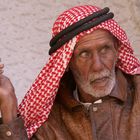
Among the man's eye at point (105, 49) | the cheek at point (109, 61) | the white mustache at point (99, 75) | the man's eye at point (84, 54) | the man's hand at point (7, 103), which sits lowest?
the man's hand at point (7, 103)

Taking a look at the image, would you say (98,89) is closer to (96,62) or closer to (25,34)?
(96,62)

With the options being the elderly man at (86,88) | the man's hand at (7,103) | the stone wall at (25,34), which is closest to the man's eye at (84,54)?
the elderly man at (86,88)

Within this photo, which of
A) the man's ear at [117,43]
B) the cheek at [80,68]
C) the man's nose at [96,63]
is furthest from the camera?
the man's ear at [117,43]

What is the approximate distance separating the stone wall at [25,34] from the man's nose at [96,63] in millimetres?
2429

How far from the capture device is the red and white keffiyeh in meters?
3.08

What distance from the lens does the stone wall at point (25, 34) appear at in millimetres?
5309

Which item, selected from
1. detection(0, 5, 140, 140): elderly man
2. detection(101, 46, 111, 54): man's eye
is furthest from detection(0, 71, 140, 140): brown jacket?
detection(101, 46, 111, 54): man's eye

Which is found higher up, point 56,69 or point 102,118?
point 56,69

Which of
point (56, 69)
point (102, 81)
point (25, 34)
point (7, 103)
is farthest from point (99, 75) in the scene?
point (25, 34)

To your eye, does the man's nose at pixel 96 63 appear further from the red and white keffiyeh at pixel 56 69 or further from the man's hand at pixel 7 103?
the man's hand at pixel 7 103

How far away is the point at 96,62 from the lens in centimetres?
302

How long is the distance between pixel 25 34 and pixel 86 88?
241 cm

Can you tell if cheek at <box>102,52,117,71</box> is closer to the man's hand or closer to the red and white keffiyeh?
the red and white keffiyeh

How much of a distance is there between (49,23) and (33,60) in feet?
1.56
